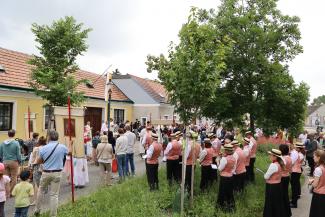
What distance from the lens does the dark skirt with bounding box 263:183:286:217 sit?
9.45 meters

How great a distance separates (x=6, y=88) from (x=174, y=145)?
10.9 meters

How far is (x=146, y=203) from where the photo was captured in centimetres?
949

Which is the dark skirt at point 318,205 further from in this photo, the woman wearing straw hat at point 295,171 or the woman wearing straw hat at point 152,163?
the woman wearing straw hat at point 152,163

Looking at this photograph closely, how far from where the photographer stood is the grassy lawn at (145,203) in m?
8.94

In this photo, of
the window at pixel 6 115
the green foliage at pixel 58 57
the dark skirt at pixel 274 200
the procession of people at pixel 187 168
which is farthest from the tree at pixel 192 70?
the window at pixel 6 115

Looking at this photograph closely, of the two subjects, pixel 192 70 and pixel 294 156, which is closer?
pixel 192 70

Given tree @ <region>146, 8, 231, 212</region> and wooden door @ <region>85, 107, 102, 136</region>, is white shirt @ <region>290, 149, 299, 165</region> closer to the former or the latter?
tree @ <region>146, 8, 231, 212</region>

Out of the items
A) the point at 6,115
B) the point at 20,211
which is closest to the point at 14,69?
the point at 6,115

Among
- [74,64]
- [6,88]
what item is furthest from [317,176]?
[6,88]

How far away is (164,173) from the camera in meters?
14.3

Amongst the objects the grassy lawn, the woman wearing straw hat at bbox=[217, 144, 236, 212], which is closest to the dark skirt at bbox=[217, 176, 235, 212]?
the woman wearing straw hat at bbox=[217, 144, 236, 212]

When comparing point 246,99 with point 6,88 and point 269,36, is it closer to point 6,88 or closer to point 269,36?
point 269,36

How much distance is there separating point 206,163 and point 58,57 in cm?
830

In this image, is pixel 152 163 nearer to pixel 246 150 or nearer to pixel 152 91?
pixel 246 150
